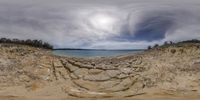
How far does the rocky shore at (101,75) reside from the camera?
22.9 feet

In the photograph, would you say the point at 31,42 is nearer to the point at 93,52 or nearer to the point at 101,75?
the point at 93,52

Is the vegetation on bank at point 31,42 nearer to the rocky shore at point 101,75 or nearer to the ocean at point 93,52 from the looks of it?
the rocky shore at point 101,75

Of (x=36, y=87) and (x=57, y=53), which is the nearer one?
(x=36, y=87)

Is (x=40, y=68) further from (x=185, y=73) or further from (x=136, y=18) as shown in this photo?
(x=185, y=73)

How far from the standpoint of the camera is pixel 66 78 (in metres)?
7.42

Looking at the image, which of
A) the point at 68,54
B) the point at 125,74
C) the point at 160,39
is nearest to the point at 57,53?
the point at 68,54

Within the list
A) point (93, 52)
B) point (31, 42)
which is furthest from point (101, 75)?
point (31, 42)

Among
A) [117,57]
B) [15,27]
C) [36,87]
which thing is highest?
[15,27]

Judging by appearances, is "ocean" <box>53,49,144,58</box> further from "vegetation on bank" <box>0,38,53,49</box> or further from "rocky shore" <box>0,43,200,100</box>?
"vegetation on bank" <box>0,38,53,49</box>

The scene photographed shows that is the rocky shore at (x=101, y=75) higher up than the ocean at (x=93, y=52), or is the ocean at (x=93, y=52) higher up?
the ocean at (x=93, y=52)

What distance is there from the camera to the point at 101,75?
7402 mm

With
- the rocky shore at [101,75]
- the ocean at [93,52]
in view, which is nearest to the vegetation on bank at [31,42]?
the rocky shore at [101,75]

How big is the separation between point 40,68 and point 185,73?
280 cm

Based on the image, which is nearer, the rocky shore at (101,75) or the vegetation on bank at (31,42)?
the rocky shore at (101,75)
